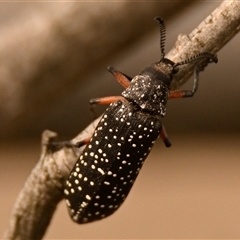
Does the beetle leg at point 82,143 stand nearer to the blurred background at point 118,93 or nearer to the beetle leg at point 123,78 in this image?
the beetle leg at point 123,78

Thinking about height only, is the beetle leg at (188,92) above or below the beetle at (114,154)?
above

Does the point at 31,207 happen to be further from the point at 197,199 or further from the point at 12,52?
the point at 197,199

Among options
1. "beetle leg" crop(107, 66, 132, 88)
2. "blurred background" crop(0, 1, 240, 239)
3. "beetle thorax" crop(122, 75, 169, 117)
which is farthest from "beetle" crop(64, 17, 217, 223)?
"blurred background" crop(0, 1, 240, 239)

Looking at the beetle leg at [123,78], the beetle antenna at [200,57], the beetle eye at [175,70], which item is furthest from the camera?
the beetle leg at [123,78]

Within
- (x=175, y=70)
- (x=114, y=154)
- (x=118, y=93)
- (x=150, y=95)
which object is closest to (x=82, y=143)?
(x=114, y=154)

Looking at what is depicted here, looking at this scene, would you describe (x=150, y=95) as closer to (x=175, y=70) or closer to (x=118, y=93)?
(x=175, y=70)

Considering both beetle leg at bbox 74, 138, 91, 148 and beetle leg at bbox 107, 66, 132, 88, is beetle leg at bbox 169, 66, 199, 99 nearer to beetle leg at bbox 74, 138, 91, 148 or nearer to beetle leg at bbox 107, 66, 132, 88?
beetle leg at bbox 107, 66, 132, 88

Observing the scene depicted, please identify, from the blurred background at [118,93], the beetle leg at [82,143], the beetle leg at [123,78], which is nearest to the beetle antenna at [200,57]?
the beetle leg at [123,78]
